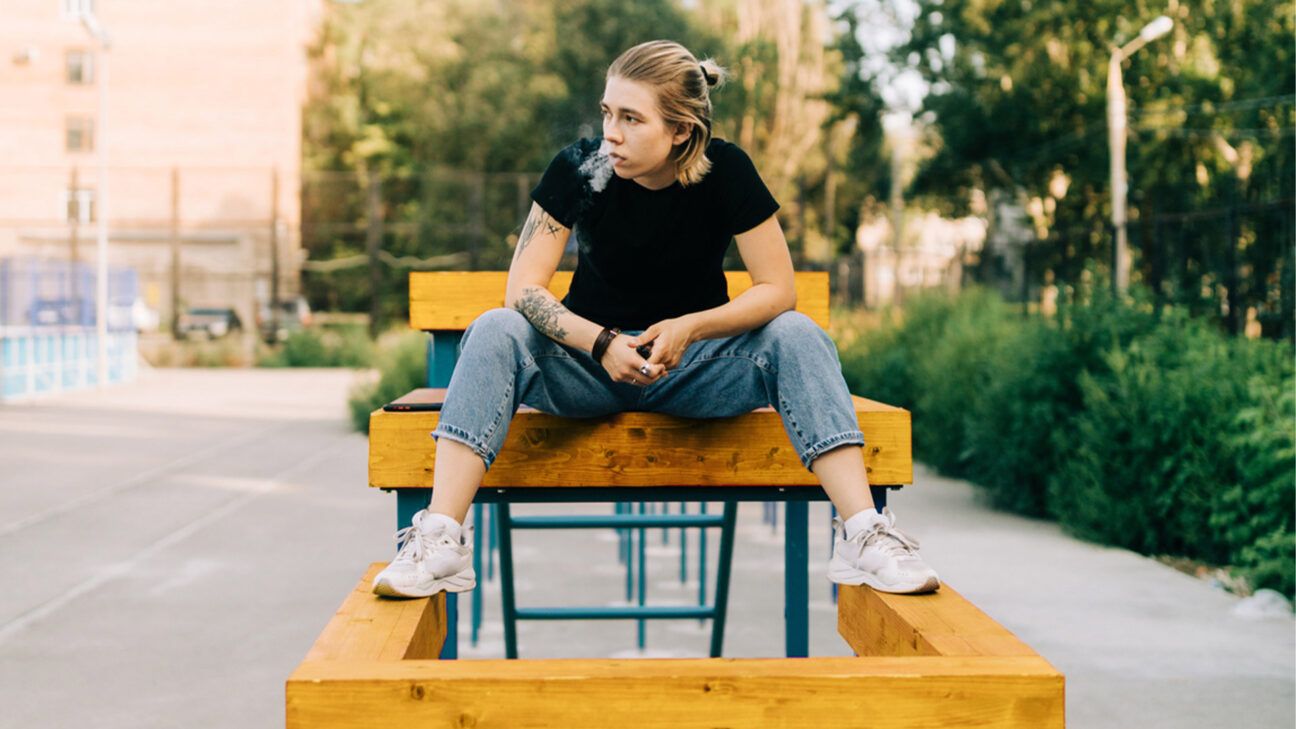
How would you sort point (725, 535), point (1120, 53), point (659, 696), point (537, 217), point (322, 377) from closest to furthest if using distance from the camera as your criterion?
point (659, 696) < point (537, 217) < point (725, 535) < point (1120, 53) < point (322, 377)

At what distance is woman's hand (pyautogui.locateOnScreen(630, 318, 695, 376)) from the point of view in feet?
8.65

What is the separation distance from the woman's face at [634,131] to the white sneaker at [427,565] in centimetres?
88

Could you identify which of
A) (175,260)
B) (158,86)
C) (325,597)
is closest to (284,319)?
(175,260)

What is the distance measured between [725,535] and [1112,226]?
770 cm

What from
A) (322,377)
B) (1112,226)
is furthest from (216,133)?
(1112,226)

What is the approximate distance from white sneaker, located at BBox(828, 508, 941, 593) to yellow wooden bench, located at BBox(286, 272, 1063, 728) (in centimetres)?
4

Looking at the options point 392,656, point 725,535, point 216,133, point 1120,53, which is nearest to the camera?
point 392,656

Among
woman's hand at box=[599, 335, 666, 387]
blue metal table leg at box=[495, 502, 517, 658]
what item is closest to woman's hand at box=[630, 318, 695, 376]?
woman's hand at box=[599, 335, 666, 387]

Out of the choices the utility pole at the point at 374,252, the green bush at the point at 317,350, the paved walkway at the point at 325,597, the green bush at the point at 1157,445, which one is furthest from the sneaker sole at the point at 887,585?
the utility pole at the point at 374,252

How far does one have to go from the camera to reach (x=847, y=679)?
5.79 ft

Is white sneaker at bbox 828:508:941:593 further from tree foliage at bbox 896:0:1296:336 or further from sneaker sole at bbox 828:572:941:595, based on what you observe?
tree foliage at bbox 896:0:1296:336

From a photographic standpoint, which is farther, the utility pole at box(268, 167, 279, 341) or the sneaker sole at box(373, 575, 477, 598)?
the utility pole at box(268, 167, 279, 341)

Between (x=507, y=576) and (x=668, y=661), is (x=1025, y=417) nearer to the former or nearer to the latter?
(x=507, y=576)

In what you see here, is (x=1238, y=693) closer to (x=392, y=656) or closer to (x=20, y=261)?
(x=392, y=656)
